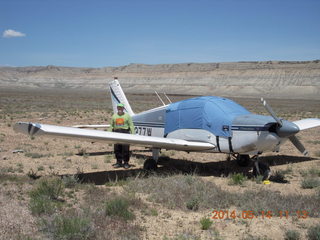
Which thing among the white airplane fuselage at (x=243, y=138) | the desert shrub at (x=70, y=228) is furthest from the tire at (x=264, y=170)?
the desert shrub at (x=70, y=228)

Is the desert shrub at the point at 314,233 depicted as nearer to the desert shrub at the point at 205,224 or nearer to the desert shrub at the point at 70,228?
the desert shrub at the point at 205,224

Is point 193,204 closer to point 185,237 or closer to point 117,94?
point 185,237

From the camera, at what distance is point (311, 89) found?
10375 cm

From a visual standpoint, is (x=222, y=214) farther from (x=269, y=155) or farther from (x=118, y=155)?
(x=269, y=155)

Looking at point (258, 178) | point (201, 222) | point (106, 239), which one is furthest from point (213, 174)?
point (106, 239)

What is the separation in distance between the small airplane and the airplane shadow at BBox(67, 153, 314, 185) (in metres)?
0.46

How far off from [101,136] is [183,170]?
3.34 metres

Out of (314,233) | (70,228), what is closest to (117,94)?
(70,228)

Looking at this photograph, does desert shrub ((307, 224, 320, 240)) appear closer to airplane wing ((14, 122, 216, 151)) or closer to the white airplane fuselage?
the white airplane fuselage

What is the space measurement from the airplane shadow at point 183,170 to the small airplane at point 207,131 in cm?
46

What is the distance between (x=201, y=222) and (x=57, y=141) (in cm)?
1140

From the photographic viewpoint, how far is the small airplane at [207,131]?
25.2 feet
